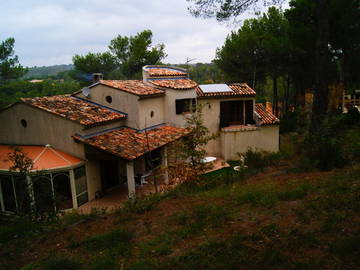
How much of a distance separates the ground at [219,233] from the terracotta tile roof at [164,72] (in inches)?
496

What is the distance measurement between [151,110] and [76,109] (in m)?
4.48

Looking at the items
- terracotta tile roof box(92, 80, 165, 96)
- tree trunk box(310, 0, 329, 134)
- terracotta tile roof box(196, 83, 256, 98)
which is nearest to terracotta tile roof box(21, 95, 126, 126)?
terracotta tile roof box(92, 80, 165, 96)

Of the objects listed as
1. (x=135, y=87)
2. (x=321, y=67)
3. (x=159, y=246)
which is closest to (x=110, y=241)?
(x=159, y=246)

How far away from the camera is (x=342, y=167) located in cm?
891

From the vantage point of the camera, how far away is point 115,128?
1623 cm

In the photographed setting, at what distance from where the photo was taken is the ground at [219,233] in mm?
4531

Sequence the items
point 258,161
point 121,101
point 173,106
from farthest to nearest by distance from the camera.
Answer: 1. point 173,106
2. point 121,101
3. point 258,161

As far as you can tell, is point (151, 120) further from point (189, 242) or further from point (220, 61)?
point (220, 61)

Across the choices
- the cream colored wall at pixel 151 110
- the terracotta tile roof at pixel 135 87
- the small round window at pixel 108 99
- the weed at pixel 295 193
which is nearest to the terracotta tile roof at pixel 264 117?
the cream colored wall at pixel 151 110

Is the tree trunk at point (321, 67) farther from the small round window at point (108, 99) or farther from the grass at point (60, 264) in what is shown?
the small round window at point (108, 99)

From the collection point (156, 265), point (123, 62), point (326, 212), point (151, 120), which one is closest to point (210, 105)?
point (151, 120)

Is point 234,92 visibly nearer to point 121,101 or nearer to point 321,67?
point 121,101

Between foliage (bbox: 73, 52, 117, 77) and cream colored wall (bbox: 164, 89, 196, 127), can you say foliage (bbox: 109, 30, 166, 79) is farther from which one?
cream colored wall (bbox: 164, 89, 196, 127)

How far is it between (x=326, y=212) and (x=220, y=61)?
108ft
